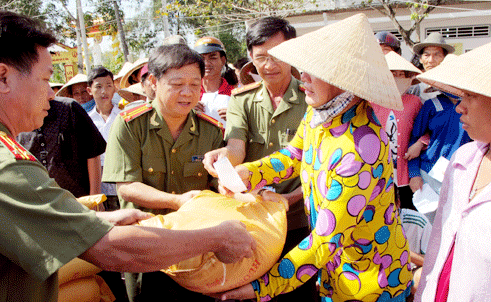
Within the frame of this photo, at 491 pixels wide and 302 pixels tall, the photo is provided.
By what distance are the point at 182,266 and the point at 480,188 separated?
1.27 meters

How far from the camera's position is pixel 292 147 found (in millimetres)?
2096

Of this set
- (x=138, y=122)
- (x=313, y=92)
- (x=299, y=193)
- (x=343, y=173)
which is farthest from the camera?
(x=299, y=193)

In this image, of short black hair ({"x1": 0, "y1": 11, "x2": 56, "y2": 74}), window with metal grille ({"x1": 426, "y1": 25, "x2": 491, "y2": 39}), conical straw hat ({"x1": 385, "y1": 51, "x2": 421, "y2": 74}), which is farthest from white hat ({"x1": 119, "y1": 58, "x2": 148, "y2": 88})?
window with metal grille ({"x1": 426, "y1": 25, "x2": 491, "y2": 39})

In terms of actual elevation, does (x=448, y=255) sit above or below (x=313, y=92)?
below

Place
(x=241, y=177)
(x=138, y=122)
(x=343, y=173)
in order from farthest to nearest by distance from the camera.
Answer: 1. (x=138, y=122)
2. (x=241, y=177)
3. (x=343, y=173)

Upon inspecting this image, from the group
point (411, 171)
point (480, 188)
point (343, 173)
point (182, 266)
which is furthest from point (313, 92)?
point (411, 171)

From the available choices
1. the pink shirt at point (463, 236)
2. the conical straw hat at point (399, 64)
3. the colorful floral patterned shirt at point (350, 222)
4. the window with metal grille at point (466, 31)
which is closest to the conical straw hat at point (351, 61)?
the colorful floral patterned shirt at point (350, 222)

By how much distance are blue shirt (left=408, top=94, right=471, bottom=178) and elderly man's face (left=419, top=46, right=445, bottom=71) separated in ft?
2.65

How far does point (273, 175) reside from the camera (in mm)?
2039

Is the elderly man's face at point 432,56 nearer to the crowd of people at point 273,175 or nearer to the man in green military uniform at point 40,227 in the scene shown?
the crowd of people at point 273,175

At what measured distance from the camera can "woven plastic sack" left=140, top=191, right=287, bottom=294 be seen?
1.55 meters

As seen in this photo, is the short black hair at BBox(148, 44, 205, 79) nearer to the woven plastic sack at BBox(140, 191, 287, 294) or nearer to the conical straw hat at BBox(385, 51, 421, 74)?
the woven plastic sack at BBox(140, 191, 287, 294)

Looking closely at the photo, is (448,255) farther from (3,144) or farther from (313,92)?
(3,144)

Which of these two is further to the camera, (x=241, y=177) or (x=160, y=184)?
(x=160, y=184)
